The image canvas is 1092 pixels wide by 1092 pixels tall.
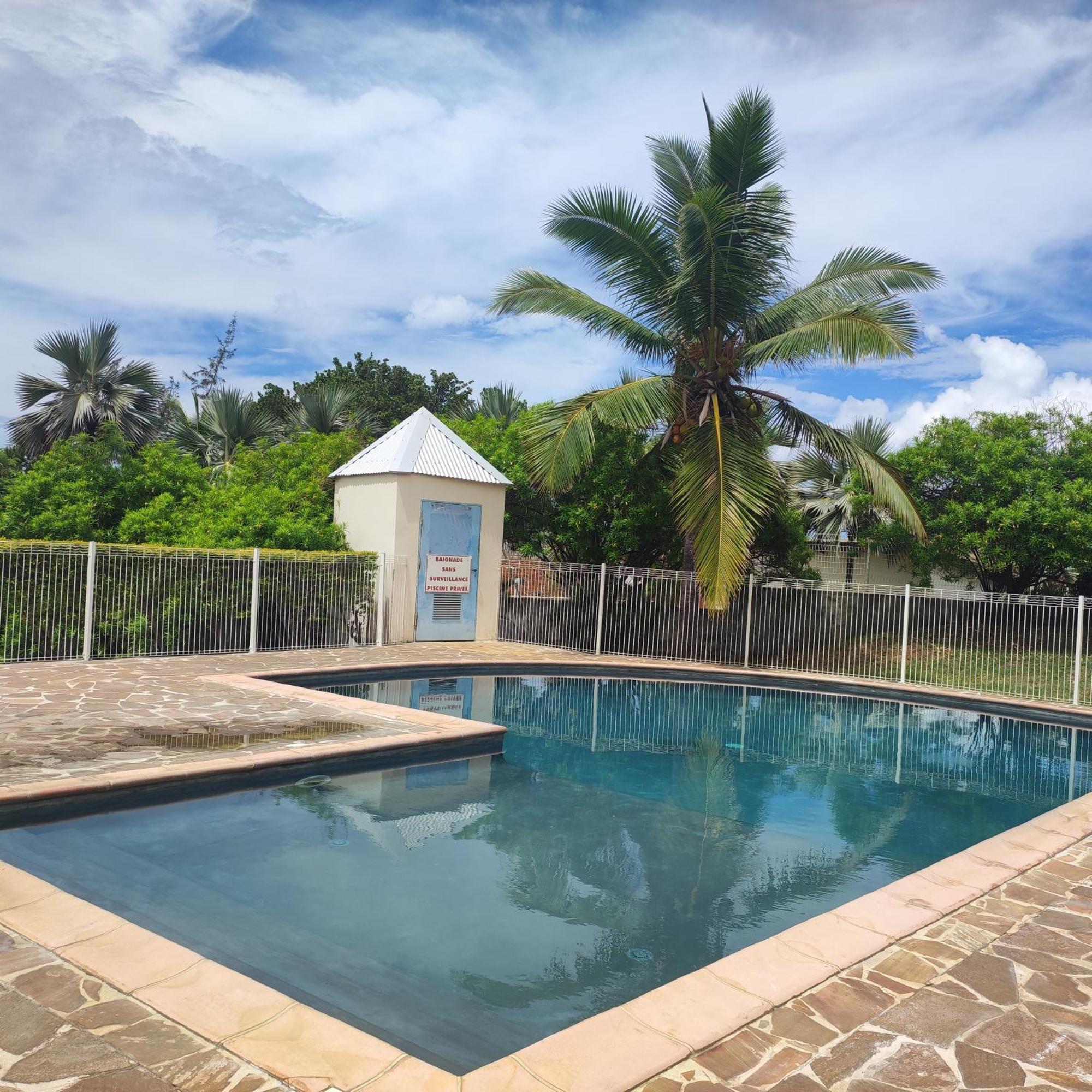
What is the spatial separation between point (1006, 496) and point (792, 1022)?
60.8 feet

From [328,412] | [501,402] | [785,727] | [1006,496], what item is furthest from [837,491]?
[328,412]

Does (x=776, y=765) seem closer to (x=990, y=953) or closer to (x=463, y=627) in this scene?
(x=990, y=953)

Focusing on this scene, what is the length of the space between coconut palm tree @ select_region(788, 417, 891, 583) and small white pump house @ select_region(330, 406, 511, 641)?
7.48m

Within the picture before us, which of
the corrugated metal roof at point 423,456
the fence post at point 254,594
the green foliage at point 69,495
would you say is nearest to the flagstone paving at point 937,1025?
the fence post at point 254,594

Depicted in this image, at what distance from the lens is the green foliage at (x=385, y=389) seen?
125 ft

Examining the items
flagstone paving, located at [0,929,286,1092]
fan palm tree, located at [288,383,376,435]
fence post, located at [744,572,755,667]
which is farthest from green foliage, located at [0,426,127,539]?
flagstone paving, located at [0,929,286,1092]

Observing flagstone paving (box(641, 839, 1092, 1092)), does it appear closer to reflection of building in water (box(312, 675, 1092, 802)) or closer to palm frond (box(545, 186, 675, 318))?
reflection of building in water (box(312, 675, 1092, 802))

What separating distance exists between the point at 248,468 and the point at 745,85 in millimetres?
13057

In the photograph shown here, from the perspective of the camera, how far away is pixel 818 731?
12.0 metres

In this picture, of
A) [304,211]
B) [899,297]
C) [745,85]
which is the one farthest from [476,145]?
[304,211]

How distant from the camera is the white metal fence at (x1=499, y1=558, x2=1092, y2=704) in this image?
1617 cm

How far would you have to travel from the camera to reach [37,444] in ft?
79.5

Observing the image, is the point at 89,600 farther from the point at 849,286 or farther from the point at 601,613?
the point at 849,286

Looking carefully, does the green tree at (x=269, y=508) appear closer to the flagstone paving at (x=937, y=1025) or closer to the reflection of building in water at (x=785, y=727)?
the reflection of building in water at (x=785, y=727)
